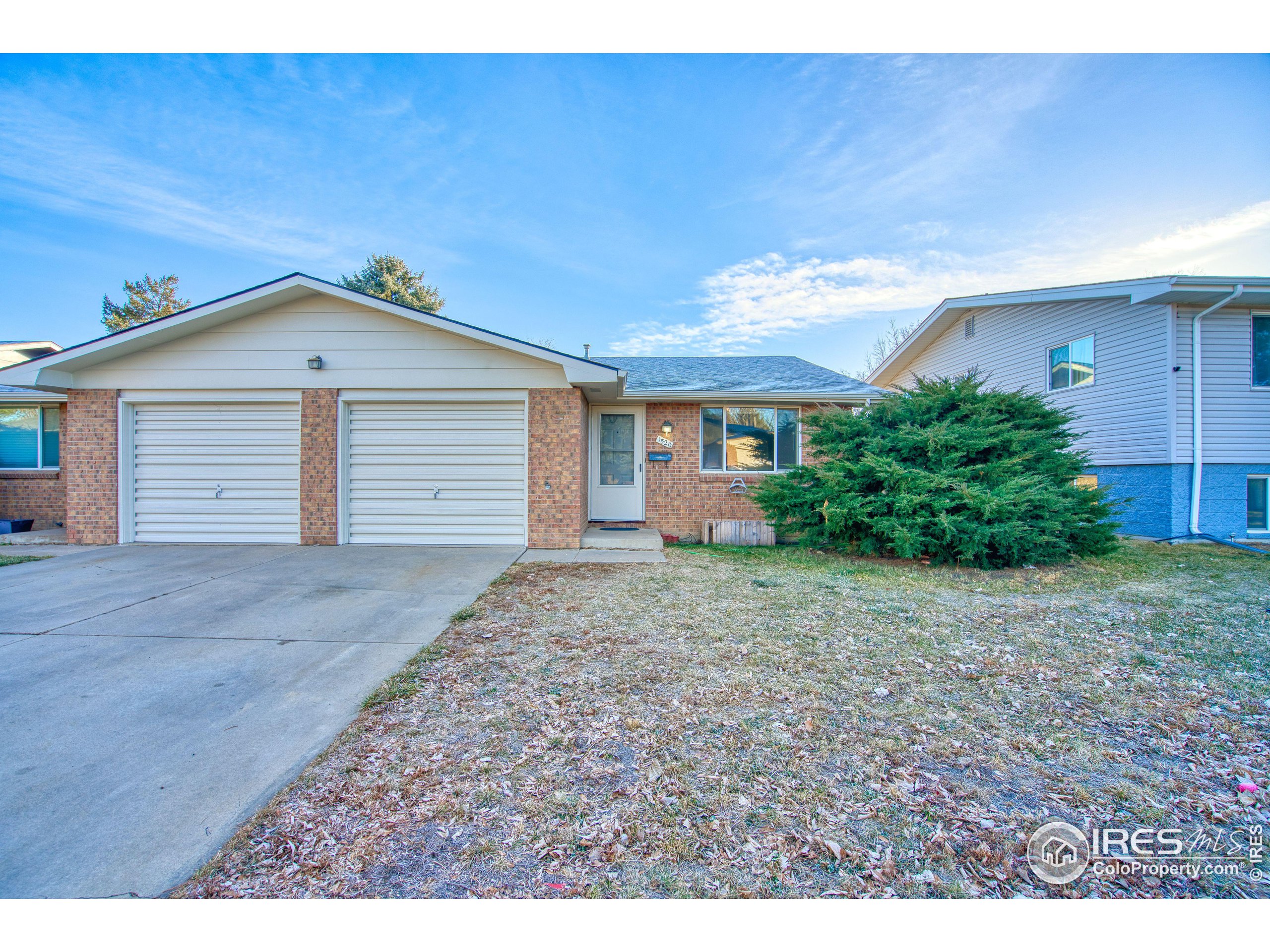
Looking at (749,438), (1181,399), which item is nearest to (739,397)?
(749,438)

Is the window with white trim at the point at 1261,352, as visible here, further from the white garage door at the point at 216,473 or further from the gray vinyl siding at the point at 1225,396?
the white garage door at the point at 216,473

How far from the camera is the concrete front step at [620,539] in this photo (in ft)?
26.9

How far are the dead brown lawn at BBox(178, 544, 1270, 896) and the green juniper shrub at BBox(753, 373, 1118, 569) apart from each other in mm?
2094

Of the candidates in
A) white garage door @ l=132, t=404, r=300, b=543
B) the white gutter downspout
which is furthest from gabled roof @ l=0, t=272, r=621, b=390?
the white gutter downspout

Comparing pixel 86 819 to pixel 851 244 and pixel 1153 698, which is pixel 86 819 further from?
pixel 851 244

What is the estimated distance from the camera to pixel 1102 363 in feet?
33.5

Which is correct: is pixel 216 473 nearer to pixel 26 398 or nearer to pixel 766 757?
pixel 26 398

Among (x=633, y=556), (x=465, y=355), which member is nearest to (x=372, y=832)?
(x=633, y=556)

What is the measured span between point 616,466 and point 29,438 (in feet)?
37.9

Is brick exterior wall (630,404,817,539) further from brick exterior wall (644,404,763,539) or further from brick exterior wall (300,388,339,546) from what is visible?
brick exterior wall (300,388,339,546)

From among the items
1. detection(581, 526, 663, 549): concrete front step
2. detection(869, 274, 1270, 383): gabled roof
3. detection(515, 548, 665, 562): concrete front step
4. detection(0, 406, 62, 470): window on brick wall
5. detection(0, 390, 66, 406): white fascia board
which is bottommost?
detection(515, 548, 665, 562): concrete front step

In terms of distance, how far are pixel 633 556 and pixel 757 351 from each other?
19.1 metres

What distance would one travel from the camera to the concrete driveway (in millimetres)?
1802
